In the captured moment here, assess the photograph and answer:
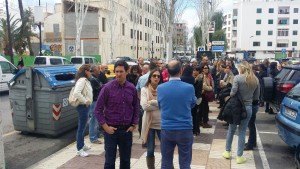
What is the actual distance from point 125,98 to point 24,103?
167 inches

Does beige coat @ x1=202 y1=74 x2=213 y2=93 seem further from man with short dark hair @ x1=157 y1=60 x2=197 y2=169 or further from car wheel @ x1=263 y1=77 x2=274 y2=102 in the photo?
man with short dark hair @ x1=157 y1=60 x2=197 y2=169

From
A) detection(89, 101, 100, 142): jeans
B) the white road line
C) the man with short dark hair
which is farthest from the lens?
detection(89, 101, 100, 142): jeans

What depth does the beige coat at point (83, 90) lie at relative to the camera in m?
5.80

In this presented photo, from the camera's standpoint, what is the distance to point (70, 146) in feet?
22.0

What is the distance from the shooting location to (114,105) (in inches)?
154

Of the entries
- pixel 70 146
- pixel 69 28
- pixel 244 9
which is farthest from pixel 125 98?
pixel 244 9

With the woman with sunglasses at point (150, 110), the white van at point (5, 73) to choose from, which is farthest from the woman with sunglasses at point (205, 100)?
the white van at point (5, 73)

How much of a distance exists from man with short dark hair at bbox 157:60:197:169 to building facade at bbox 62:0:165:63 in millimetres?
31244

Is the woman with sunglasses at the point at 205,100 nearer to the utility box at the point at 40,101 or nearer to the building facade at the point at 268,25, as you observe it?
the utility box at the point at 40,101

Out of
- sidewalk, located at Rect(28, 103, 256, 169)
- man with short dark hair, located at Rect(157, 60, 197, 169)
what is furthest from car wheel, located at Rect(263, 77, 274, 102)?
man with short dark hair, located at Rect(157, 60, 197, 169)

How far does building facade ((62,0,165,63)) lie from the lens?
143ft

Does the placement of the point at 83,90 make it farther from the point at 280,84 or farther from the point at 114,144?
the point at 280,84

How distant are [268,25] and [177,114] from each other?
8445 centimetres

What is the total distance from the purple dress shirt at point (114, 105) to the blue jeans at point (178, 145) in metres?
0.57
